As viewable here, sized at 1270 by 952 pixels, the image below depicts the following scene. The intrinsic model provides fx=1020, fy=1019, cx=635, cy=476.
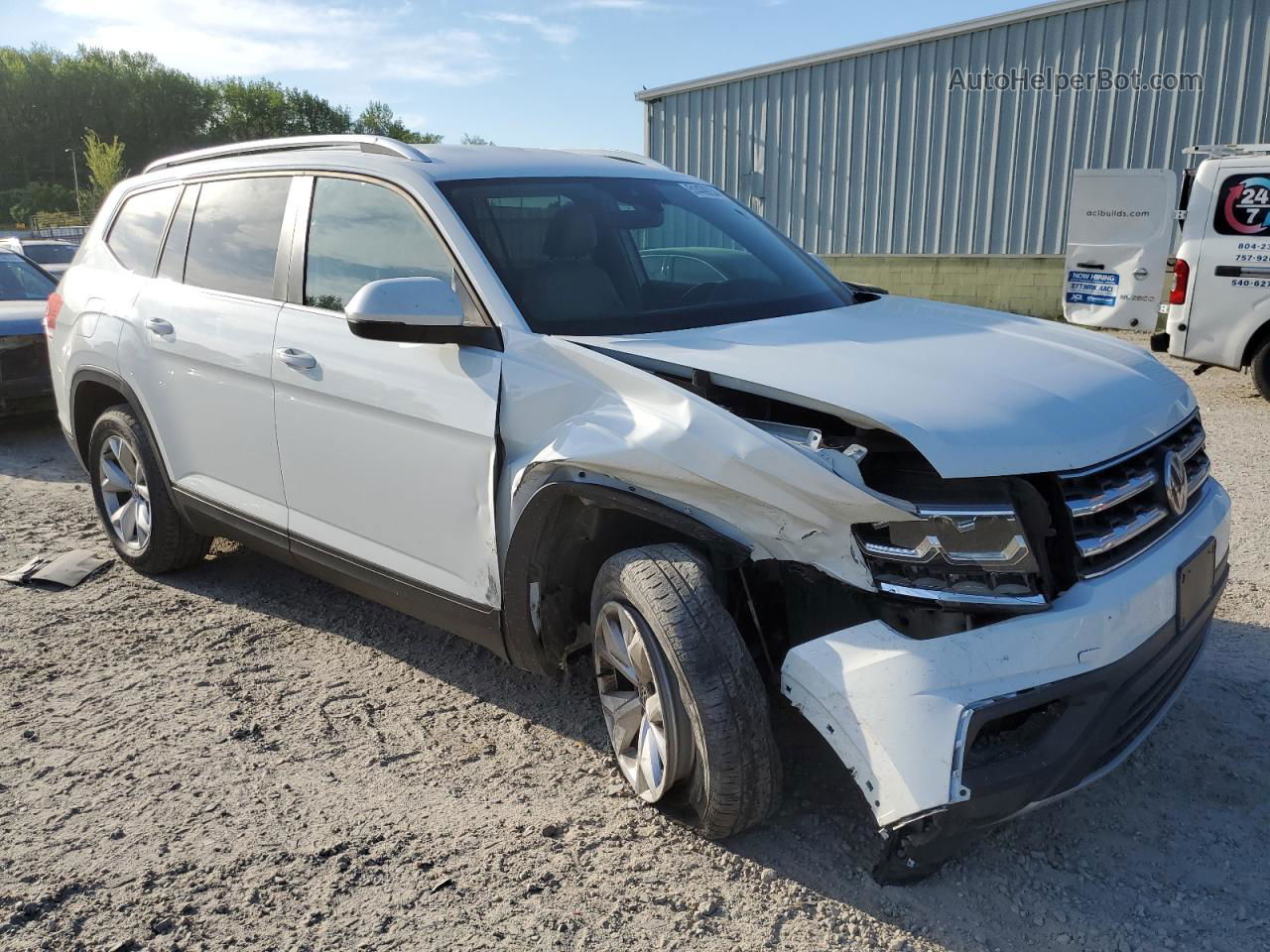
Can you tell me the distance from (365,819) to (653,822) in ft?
2.70

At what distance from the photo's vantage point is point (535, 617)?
2979 millimetres

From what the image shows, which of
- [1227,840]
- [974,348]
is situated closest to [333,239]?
[974,348]

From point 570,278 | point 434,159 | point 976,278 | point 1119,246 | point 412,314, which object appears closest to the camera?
point 412,314

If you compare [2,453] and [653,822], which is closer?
[653,822]

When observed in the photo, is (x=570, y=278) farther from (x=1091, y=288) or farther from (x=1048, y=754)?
(x=1091, y=288)

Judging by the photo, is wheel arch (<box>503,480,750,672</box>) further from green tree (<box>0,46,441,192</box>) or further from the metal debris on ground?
green tree (<box>0,46,441,192</box>)

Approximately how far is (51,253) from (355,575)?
14.3 m

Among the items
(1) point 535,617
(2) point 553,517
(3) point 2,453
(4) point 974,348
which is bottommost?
(3) point 2,453

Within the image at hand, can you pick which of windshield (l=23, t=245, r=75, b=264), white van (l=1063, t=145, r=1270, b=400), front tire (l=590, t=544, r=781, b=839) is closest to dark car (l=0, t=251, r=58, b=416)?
front tire (l=590, t=544, r=781, b=839)

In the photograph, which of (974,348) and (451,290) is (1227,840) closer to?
(974,348)

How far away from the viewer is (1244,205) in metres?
8.29

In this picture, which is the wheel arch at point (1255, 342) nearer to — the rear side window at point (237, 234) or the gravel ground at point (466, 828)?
the gravel ground at point (466, 828)

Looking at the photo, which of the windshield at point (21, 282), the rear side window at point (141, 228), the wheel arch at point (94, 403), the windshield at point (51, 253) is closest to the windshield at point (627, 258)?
the rear side window at point (141, 228)

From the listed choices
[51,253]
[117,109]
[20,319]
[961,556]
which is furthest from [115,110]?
[961,556]
